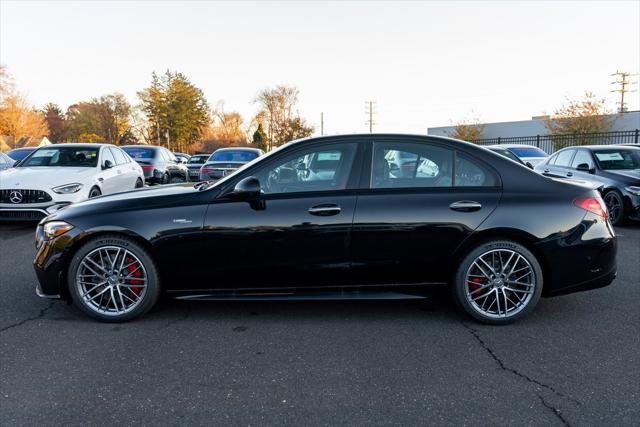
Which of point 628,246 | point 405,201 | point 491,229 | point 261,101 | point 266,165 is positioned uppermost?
point 261,101

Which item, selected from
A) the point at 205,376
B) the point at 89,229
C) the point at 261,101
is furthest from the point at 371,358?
the point at 261,101

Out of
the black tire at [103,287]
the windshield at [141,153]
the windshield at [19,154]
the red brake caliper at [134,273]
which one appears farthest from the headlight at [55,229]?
the windshield at [19,154]

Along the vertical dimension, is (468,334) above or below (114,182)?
below

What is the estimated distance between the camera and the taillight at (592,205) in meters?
4.02

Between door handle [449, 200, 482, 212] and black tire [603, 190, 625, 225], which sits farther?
black tire [603, 190, 625, 225]

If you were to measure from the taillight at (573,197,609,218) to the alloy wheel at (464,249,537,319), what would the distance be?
0.66 metres

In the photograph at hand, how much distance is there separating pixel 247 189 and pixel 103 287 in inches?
56.8

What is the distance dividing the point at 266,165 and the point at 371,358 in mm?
1744

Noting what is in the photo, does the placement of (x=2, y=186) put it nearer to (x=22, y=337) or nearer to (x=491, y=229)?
(x=22, y=337)

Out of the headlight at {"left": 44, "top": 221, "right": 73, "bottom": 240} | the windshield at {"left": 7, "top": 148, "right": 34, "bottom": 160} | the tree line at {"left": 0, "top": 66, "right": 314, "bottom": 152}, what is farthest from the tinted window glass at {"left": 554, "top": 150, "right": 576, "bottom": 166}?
the tree line at {"left": 0, "top": 66, "right": 314, "bottom": 152}

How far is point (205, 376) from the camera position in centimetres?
309

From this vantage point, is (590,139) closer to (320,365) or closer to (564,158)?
(564,158)

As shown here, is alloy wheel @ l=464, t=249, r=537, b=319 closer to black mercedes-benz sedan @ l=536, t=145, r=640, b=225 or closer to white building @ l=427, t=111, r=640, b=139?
black mercedes-benz sedan @ l=536, t=145, r=640, b=225

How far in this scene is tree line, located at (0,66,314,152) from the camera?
60062 millimetres
